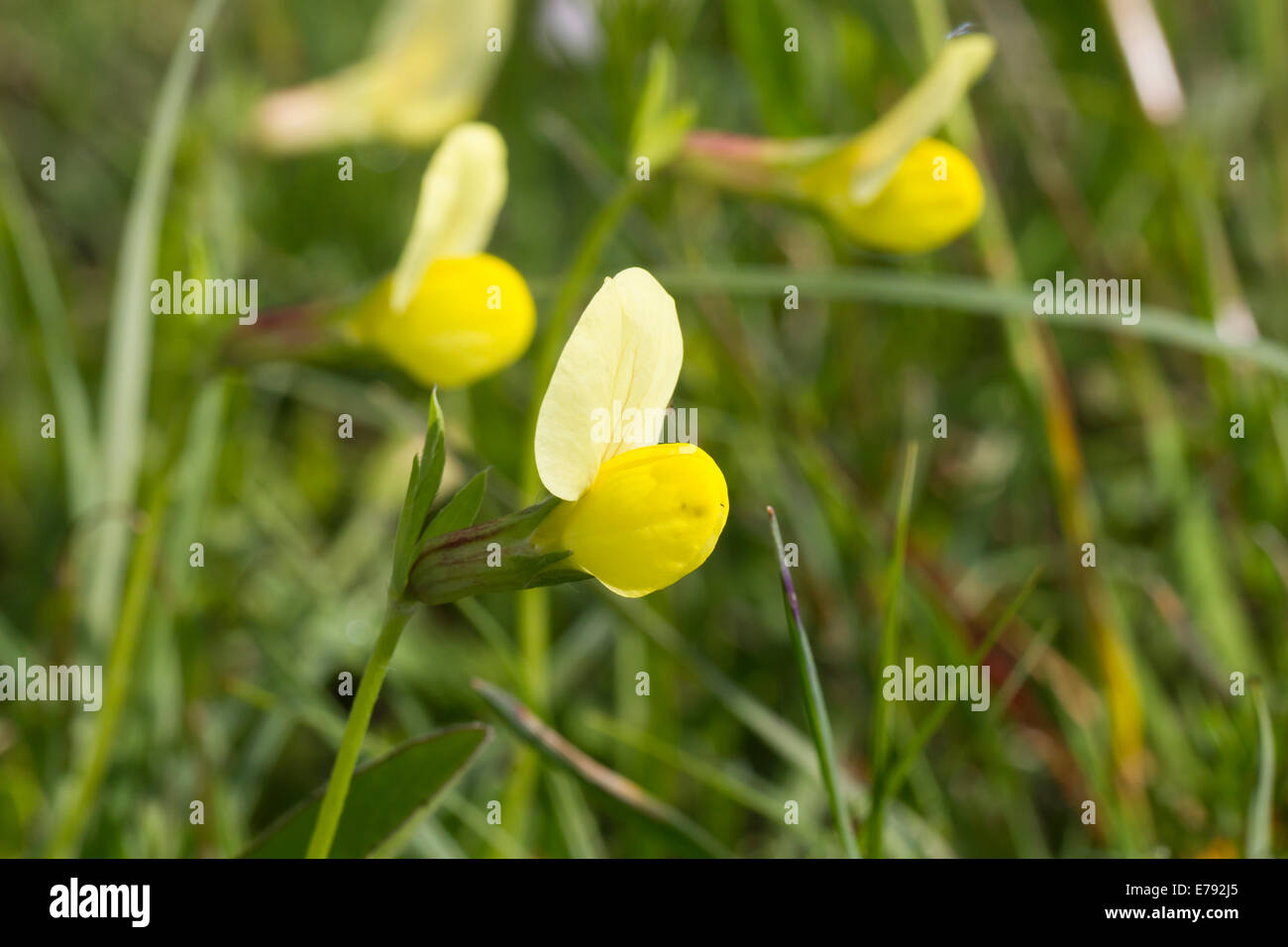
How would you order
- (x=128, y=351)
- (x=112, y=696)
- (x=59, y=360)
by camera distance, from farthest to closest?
(x=59, y=360) → (x=128, y=351) → (x=112, y=696)

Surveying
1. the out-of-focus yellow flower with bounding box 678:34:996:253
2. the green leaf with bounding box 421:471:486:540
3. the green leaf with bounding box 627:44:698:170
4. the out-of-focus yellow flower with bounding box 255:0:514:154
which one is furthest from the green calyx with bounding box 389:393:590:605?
the out-of-focus yellow flower with bounding box 255:0:514:154

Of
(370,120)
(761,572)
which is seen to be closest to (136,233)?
(370,120)

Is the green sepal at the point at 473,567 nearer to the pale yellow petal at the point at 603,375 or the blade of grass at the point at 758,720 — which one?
the pale yellow petal at the point at 603,375

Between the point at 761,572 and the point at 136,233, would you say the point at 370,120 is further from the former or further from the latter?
the point at 761,572

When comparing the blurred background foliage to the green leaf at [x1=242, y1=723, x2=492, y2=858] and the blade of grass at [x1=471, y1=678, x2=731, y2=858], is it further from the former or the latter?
the green leaf at [x1=242, y1=723, x2=492, y2=858]

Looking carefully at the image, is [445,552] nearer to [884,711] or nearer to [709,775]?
[884,711]

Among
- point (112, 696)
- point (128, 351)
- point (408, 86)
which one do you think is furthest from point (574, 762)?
point (408, 86)
